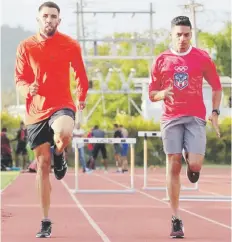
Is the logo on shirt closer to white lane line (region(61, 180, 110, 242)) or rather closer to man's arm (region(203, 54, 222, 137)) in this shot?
man's arm (region(203, 54, 222, 137))

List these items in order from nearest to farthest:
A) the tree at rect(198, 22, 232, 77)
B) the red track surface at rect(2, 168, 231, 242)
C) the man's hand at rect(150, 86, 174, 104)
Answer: the man's hand at rect(150, 86, 174, 104), the red track surface at rect(2, 168, 231, 242), the tree at rect(198, 22, 232, 77)

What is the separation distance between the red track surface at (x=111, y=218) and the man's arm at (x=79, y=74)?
4.70 ft

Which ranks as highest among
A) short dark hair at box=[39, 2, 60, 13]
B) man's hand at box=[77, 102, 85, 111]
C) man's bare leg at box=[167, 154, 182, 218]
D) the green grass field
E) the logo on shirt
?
short dark hair at box=[39, 2, 60, 13]

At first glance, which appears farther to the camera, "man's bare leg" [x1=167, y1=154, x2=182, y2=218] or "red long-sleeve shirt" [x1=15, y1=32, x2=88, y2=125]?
"man's bare leg" [x1=167, y1=154, x2=182, y2=218]

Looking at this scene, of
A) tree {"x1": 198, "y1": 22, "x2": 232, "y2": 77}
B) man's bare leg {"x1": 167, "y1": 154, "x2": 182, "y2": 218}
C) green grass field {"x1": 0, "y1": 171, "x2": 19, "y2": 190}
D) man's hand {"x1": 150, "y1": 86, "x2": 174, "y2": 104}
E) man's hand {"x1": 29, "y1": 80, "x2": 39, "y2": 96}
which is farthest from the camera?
tree {"x1": 198, "y1": 22, "x2": 232, "y2": 77}

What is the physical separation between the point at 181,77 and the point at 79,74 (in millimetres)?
1029

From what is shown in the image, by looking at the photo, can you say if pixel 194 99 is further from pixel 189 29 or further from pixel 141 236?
pixel 141 236

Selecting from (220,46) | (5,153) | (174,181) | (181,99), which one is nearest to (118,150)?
(5,153)

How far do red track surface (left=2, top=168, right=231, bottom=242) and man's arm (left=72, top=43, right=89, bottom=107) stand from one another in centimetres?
143

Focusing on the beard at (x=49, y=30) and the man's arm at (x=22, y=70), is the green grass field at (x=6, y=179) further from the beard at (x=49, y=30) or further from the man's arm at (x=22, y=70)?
the beard at (x=49, y=30)

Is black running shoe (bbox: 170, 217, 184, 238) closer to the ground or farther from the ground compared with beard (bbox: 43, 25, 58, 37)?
closer to the ground

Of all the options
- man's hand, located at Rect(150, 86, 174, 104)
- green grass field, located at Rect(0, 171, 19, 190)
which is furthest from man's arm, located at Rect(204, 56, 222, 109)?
green grass field, located at Rect(0, 171, 19, 190)

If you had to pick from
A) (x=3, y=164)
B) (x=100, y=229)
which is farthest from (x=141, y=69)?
(x=100, y=229)

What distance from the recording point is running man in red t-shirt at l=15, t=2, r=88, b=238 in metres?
9.41
